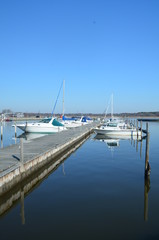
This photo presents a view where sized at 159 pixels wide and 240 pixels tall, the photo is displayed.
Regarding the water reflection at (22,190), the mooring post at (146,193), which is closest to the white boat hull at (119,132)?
the water reflection at (22,190)

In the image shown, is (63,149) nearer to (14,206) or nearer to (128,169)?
(128,169)

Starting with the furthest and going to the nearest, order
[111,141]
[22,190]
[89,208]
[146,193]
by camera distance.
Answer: [111,141] → [146,193] → [22,190] → [89,208]

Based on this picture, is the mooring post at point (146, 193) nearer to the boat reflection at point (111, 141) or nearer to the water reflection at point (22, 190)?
the water reflection at point (22, 190)

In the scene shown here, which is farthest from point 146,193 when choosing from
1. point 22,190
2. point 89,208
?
point 22,190

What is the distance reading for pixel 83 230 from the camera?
6.98m

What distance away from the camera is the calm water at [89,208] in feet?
22.7

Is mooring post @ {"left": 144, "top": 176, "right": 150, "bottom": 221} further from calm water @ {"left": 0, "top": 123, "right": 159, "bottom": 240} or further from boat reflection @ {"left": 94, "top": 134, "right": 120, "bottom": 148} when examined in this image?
boat reflection @ {"left": 94, "top": 134, "right": 120, "bottom": 148}

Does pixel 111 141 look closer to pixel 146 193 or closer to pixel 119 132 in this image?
pixel 119 132

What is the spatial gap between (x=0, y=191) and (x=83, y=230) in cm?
360

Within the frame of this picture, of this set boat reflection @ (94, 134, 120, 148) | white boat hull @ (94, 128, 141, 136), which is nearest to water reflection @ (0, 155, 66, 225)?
boat reflection @ (94, 134, 120, 148)

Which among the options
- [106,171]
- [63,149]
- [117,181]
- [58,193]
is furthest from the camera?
[63,149]

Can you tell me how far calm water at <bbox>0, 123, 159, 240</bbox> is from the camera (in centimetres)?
693

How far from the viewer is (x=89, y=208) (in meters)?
8.69

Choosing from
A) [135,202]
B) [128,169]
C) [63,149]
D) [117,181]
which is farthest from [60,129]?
[135,202]
